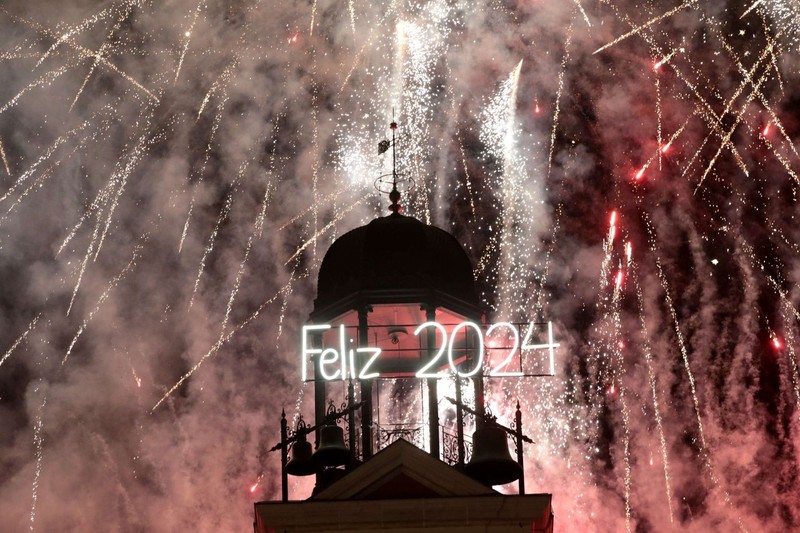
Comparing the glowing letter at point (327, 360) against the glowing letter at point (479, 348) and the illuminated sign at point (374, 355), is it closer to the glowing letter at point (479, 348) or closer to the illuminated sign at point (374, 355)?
the illuminated sign at point (374, 355)

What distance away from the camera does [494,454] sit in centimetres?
2536

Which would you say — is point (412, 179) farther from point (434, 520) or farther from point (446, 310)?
point (434, 520)

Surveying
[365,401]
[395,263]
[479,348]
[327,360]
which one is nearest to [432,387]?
[479,348]

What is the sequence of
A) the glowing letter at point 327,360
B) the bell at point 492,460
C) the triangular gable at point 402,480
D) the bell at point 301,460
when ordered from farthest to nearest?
the glowing letter at point 327,360 < the bell at point 301,460 < the bell at point 492,460 < the triangular gable at point 402,480

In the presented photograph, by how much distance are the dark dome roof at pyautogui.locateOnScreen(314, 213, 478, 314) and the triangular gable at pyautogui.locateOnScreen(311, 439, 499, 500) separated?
4616 mm

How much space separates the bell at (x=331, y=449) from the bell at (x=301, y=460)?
1.43ft

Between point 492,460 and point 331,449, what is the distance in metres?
2.77

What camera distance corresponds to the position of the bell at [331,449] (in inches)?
1041

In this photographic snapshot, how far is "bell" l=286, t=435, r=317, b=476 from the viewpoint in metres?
27.1

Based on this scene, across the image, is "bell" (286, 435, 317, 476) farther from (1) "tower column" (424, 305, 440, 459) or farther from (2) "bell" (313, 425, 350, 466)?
(1) "tower column" (424, 305, 440, 459)

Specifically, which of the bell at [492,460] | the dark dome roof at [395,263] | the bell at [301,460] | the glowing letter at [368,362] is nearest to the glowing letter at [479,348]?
the dark dome roof at [395,263]

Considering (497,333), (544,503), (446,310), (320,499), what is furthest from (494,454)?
(497,333)

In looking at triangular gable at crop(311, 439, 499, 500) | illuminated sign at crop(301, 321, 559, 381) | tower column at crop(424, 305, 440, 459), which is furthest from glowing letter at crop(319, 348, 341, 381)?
triangular gable at crop(311, 439, 499, 500)

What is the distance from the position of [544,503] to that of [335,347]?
24.9ft
